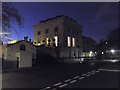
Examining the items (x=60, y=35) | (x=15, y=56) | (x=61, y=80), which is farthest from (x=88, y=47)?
(x=61, y=80)

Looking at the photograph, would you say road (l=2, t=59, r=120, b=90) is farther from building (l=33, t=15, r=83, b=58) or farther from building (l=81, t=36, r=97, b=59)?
building (l=81, t=36, r=97, b=59)

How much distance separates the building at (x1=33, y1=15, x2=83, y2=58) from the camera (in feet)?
82.0

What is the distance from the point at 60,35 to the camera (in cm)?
2509

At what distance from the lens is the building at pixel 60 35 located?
82.0 feet

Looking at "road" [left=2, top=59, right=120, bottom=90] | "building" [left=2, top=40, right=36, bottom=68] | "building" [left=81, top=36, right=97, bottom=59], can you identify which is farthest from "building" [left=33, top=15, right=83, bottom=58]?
"road" [left=2, top=59, right=120, bottom=90]

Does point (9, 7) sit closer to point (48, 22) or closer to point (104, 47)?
point (48, 22)

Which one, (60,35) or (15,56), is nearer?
(15,56)

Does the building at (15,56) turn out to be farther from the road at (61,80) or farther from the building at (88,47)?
the building at (88,47)

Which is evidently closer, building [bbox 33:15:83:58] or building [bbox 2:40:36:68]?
building [bbox 2:40:36:68]

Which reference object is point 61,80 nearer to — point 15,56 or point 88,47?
point 15,56

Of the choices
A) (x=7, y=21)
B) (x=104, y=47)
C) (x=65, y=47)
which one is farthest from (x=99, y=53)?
(x=7, y=21)

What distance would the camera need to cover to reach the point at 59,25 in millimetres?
25406

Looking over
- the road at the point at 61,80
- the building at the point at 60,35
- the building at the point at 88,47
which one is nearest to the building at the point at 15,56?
the building at the point at 60,35

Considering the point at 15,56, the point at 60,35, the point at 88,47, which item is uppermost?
the point at 60,35
